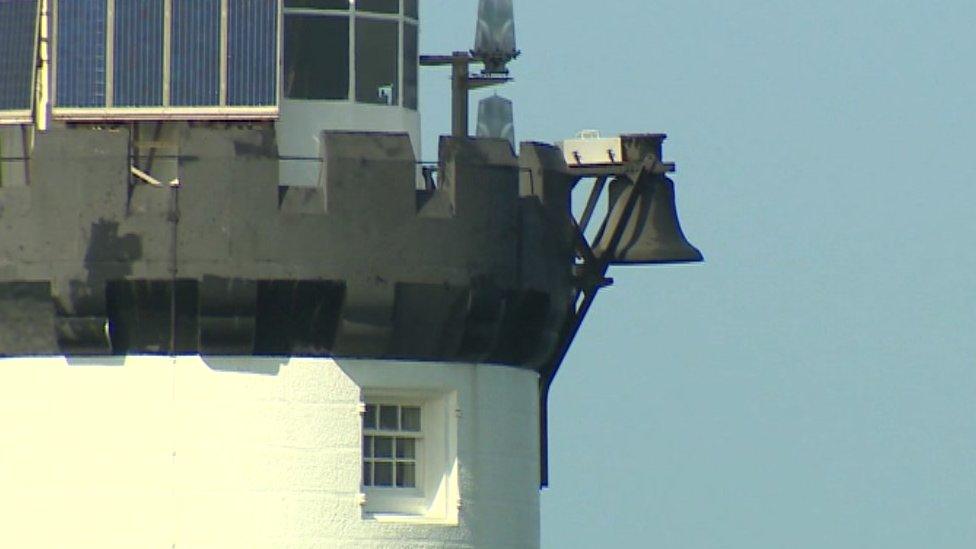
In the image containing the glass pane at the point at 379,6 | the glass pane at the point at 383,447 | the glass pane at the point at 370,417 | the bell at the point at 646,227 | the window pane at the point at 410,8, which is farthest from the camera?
the bell at the point at 646,227

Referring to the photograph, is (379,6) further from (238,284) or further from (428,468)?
(428,468)

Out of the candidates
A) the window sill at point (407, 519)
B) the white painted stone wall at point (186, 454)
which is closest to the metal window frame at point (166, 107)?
the white painted stone wall at point (186, 454)

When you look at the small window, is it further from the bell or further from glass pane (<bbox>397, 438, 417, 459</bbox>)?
the bell

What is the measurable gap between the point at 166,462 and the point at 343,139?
161 inches

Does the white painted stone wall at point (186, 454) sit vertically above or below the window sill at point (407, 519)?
above

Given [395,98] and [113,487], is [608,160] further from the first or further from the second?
[113,487]

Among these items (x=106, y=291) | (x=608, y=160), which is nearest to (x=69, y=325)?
(x=106, y=291)

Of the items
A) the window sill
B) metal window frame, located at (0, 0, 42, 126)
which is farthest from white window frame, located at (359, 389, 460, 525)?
metal window frame, located at (0, 0, 42, 126)

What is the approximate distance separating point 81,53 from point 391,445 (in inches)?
222

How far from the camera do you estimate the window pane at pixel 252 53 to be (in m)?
41.8

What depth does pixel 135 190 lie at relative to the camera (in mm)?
41312

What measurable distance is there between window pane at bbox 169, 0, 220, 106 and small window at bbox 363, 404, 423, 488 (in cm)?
399

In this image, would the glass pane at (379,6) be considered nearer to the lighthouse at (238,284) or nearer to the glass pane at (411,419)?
the lighthouse at (238,284)

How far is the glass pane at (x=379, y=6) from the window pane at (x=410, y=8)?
0.13m
